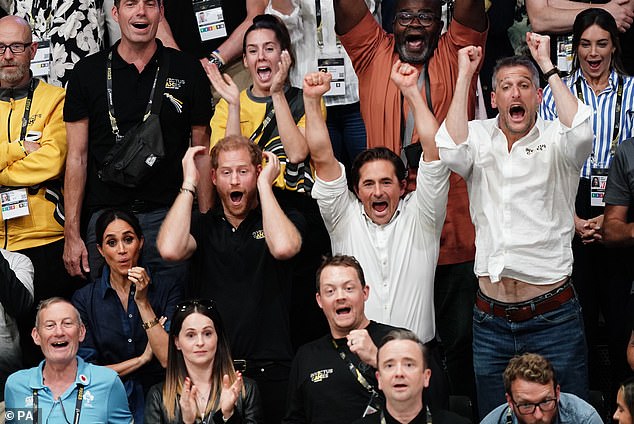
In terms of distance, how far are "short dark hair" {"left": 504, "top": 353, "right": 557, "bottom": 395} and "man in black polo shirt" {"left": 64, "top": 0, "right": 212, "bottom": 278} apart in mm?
1921

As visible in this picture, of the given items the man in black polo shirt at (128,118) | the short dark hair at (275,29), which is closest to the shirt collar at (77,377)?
the man in black polo shirt at (128,118)

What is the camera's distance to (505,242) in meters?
5.78

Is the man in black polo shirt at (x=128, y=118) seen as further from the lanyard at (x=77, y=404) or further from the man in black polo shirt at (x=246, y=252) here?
the lanyard at (x=77, y=404)

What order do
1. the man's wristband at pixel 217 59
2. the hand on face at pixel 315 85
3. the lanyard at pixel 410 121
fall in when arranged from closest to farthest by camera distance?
the hand on face at pixel 315 85 → the lanyard at pixel 410 121 → the man's wristband at pixel 217 59

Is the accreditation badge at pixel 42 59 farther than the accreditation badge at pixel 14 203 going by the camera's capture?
Yes

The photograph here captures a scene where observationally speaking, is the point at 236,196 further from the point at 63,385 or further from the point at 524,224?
the point at 524,224

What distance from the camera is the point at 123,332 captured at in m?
6.27

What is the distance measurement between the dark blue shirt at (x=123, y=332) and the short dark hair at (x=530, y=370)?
1.68 m

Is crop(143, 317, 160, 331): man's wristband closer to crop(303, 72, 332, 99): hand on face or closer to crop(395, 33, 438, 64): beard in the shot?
crop(303, 72, 332, 99): hand on face

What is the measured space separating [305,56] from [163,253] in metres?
1.66

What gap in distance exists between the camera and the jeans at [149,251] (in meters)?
6.54

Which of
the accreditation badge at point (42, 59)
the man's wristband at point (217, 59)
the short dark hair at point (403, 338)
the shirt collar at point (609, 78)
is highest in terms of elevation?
the accreditation badge at point (42, 59)

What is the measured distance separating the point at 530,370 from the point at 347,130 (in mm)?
2119

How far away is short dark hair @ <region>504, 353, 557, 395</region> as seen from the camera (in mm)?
5449
